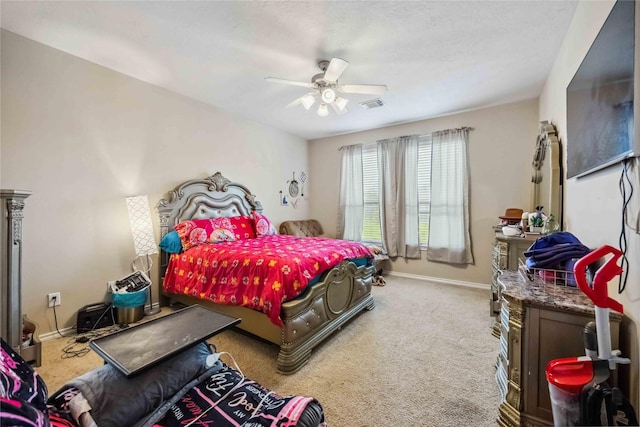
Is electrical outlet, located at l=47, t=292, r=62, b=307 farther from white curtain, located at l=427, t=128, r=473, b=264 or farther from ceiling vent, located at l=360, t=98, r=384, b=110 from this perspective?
white curtain, located at l=427, t=128, r=473, b=264

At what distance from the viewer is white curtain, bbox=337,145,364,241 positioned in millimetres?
4957

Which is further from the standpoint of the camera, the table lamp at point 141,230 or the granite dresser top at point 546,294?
the table lamp at point 141,230

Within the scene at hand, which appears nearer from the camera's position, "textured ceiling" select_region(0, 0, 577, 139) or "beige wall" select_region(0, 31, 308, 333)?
"textured ceiling" select_region(0, 0, 577, 139)

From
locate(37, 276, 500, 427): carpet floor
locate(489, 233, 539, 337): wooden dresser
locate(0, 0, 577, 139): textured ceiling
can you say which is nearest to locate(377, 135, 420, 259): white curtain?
locate(0, 0, 577, 139): textured ceiling

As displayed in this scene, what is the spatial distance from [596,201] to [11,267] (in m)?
3.62

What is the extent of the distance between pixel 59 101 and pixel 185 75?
3.76 ft

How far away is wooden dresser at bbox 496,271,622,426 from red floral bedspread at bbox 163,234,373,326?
1359 millimetres

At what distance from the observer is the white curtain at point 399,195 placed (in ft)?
14.4

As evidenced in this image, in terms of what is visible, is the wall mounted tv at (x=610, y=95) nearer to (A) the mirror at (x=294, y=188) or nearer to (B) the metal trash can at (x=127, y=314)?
(B) the metal trash can at (x=127, y=314)

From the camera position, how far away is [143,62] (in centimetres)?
263

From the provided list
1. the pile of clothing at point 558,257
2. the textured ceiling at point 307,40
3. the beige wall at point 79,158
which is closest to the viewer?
the pile of clothing at point 558,257

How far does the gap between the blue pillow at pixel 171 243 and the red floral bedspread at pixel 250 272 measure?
3.2 inches

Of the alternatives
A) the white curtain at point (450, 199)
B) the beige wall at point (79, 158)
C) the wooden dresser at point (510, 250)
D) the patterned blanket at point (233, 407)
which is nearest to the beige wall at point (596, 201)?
the wooden dresser at point (510, 250)

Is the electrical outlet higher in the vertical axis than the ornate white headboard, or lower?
lower
